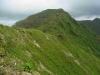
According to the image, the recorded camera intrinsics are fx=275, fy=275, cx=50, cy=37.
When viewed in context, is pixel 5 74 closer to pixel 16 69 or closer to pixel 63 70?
pixel 16 69

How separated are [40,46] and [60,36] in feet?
199

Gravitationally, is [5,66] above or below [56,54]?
above

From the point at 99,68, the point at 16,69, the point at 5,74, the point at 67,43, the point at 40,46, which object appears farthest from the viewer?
the point at 67,43

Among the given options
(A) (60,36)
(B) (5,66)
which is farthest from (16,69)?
(A) (60,36)

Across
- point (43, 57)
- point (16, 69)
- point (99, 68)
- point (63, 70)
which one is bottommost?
point (99, 68)

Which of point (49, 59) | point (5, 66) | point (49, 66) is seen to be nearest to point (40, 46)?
point (49, 59)

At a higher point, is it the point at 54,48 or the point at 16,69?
the point at 16,69

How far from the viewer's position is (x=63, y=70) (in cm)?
10612

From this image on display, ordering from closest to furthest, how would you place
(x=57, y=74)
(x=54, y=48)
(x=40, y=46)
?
1. (x=57, y=74)
2. (x=40, y=46)
3. (x=54, y=48)

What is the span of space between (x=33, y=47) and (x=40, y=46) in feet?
36.0

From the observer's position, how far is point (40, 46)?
371 ft

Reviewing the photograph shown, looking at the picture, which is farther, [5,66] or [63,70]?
[63,70]

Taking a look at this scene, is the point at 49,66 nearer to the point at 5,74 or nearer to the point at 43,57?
the point at 43,57

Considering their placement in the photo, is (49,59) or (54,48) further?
(54,48)
